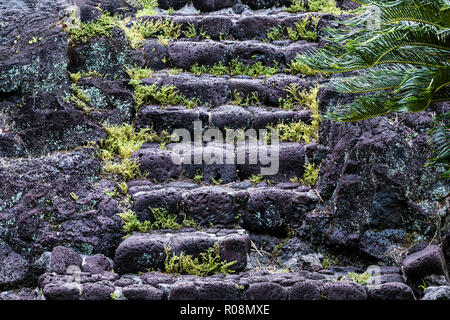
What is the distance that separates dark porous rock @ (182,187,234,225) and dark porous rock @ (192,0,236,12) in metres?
3.75

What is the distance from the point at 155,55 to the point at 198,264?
3168 mm

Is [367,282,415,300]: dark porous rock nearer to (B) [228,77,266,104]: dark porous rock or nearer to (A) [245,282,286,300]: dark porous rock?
(A) [245,282,286,300]: dark porous rock

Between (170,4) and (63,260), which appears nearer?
(63,260)

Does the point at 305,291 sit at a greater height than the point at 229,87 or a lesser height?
lesser

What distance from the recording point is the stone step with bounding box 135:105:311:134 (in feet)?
18.2

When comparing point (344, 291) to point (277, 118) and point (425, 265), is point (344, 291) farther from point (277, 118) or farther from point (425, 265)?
point (277, 118)

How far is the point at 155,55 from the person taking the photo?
6.34 m

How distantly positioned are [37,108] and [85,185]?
1125 millimetres

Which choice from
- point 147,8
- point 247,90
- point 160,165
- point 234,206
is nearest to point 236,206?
point 234,206

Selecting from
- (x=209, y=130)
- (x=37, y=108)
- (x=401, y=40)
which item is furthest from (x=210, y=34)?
(x=401, y=40)

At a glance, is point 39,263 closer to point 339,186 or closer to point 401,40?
point 339,186

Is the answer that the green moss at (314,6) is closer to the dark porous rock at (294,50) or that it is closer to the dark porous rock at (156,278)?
the dark porous rock at (294,50)

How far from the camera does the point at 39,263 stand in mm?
4191

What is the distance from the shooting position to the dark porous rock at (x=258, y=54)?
634 cm
